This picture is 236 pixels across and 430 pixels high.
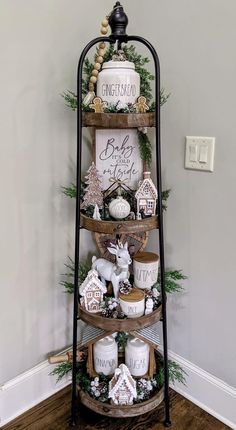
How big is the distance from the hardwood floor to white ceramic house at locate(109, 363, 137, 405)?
7.0 inches

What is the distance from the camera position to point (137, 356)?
1411 mm

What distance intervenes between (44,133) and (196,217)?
26.1 inches

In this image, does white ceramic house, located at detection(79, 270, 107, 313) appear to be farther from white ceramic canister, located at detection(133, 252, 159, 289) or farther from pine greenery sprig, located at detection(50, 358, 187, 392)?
pine greenery sprig, located at detection(50, 358, 187, 392)

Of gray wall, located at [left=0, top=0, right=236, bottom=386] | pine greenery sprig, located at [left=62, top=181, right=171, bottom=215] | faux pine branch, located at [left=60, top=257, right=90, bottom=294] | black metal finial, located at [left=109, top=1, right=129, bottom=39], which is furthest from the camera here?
faux pine branch, located at [left=60, top=257, right=90, bottom=294]

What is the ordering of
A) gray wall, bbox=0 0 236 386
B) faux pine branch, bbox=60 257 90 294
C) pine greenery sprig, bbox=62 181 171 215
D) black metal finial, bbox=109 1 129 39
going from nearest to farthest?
black metal finial, bbox=109 1 129 39 < gray wall, bbox=0 0 236 386 < pine greenery sprig, bbox=62 181 171 215 < faux pine branch, bbox=60 257 90 294

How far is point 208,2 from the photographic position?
125cm

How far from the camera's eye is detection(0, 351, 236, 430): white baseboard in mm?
1441

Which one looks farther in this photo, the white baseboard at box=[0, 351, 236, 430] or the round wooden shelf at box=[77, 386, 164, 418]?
the white baseboard at box=[0, 351, 236, 430]

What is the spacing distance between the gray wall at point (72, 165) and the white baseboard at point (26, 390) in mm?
42

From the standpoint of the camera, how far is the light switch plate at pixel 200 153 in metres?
1.32

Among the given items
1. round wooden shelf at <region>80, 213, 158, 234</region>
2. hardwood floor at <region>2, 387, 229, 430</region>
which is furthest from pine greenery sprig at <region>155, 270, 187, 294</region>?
hardwood floor at <region>2, 387, 229, 430</region>

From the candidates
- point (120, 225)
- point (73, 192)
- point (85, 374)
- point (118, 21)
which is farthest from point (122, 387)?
point (118, 21)

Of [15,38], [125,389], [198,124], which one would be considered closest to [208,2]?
[198,124]

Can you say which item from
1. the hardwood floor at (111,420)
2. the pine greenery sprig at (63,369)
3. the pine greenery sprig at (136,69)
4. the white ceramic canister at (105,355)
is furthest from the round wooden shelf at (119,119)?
the hardwood floor at (111,420)
